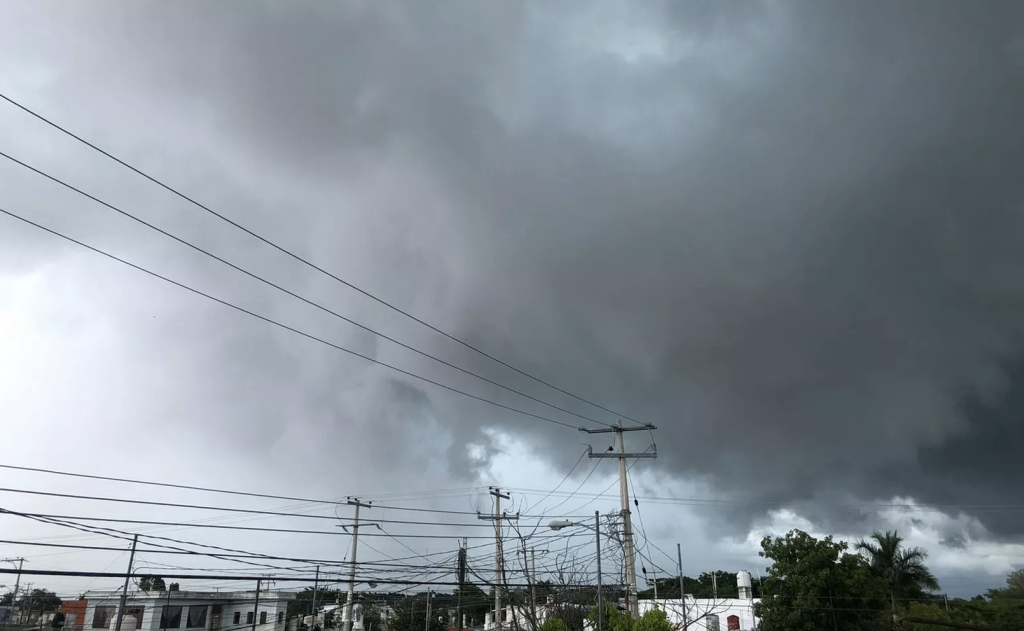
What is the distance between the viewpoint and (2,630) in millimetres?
28172

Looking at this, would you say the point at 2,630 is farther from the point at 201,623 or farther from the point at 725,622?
the point at 725,622

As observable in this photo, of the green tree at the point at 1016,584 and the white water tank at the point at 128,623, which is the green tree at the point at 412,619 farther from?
the green tree at the point at 1016,584

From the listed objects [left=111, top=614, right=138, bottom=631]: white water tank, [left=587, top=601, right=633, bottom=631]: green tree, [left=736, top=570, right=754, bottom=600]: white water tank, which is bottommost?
[left=111, top=614, right=138, bottom=631]: white water tank

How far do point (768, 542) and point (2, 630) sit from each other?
45.0 m

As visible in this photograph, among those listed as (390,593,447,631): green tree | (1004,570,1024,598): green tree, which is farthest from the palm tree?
(390,593,447,631): green tree

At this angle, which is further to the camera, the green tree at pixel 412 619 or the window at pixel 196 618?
the green tree at pixel 412 619

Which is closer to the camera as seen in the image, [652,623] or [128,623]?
[652,623]

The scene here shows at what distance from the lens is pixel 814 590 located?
152 ft

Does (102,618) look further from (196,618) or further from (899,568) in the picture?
(899,568)

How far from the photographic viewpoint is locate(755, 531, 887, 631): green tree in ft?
152

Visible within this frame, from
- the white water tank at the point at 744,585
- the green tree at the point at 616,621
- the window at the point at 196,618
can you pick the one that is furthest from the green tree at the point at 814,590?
the window at the point at 196,618

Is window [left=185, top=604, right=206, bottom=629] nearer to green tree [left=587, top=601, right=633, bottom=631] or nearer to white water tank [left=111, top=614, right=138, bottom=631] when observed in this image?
white water tank [left=111, top=614, right=138, bottom=631]

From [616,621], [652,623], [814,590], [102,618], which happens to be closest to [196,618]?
[102,618]

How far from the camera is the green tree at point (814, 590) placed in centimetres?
4644
